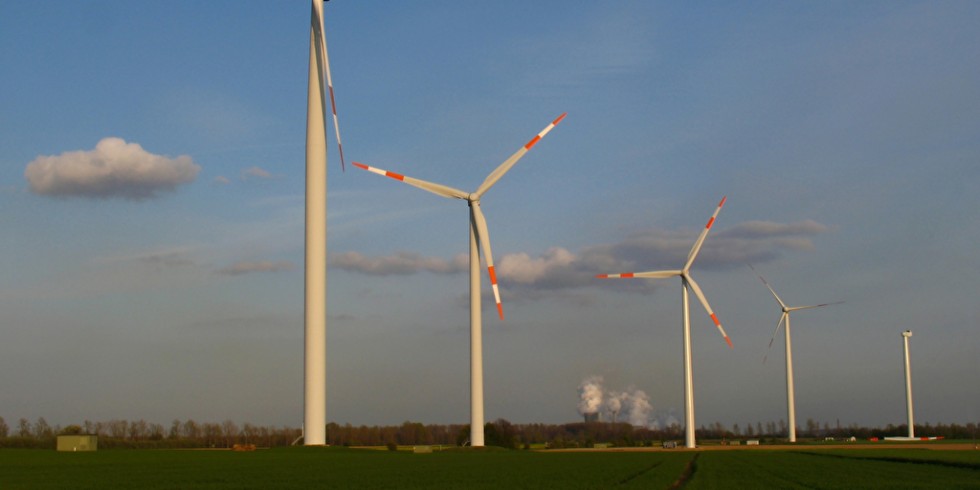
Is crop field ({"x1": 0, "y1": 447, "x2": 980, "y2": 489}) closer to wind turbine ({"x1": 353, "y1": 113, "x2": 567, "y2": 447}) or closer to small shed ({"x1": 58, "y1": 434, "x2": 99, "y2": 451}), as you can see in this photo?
wind turbine ({"x1": 353, "y1": 113, "x2": 567, "y2": 447})

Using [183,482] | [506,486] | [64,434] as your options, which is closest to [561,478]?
[506,486]

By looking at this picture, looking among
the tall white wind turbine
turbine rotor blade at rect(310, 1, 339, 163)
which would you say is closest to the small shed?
the tall white wind turbine

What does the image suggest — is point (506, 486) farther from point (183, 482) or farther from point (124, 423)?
point (124, 423)

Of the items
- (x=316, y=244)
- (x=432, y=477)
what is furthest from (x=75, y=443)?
(x=432, y=477)

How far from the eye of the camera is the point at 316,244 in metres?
77.6

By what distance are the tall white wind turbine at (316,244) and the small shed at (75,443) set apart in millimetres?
39038

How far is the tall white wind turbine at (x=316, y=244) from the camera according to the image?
7675 cm

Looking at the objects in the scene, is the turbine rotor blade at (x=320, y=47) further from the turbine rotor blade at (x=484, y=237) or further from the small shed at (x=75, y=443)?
the small shed at (x=75, y=443)

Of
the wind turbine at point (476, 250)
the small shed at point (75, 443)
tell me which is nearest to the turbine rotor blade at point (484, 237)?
the wind turbine at point (476, 250)

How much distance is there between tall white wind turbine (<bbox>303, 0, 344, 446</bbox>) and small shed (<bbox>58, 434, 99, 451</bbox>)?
39.0 meters

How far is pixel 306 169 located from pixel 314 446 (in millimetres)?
23300

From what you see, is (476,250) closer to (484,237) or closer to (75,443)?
(484,237)

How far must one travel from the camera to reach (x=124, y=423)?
192 m

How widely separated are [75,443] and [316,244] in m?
47.7
